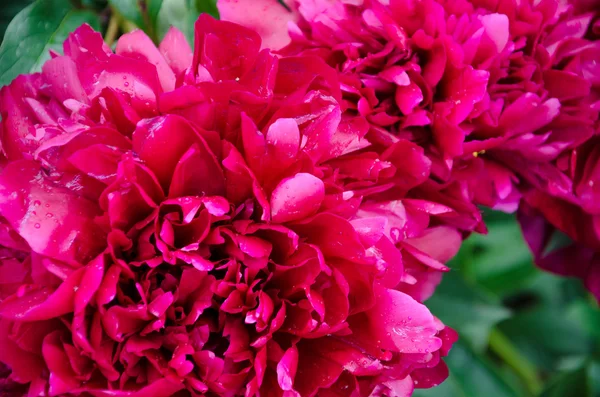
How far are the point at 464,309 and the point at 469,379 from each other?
0.10 meters

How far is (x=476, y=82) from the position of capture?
1.19ft

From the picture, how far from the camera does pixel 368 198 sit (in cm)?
35

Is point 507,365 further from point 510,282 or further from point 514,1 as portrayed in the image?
point 514,1

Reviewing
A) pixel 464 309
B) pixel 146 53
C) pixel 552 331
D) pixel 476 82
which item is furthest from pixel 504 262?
pixel 146 53

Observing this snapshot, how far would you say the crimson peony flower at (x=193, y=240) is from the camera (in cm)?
29

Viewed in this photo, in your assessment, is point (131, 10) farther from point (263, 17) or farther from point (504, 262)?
point (504, 262)

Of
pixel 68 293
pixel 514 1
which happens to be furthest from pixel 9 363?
pixel 514 1

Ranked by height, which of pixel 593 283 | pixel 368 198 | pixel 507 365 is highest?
pixel 368 198

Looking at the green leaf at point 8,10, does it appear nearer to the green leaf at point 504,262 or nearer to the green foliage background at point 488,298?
the green foliage background at point 488,298

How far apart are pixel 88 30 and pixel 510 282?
0.65 m

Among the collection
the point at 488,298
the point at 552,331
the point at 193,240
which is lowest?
the point at 552,331

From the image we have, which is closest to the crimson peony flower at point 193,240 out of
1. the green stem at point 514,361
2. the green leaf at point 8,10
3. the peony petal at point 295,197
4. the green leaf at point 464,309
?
the peony petal at point 295,197

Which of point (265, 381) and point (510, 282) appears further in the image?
point (510, 282)

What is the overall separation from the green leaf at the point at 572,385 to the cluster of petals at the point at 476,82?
304mm
